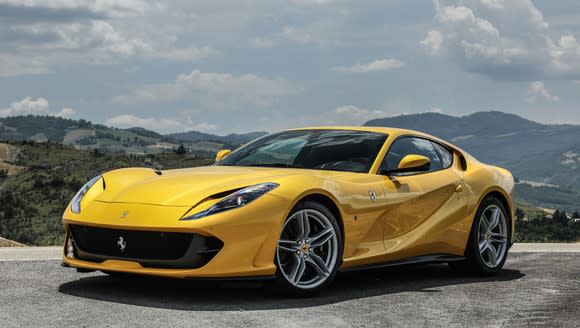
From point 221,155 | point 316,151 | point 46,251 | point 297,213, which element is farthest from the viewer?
point 46,251

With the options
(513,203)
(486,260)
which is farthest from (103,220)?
(513,203)

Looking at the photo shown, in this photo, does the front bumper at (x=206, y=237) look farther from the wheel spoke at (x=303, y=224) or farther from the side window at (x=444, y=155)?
the side window at (x=444, y=155)

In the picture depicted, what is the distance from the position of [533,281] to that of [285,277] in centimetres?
279

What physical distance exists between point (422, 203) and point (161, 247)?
8.50 ft

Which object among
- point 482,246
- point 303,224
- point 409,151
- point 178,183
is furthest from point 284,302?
point 482,246

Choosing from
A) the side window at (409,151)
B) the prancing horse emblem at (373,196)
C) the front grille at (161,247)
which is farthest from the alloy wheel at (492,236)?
the front grille at (161,247)

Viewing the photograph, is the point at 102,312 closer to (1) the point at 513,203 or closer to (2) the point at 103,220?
(2) the point at 103,220

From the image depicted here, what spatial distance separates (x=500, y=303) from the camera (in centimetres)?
626

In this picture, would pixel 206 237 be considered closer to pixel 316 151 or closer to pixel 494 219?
pixel 316 151

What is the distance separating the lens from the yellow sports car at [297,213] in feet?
18.9

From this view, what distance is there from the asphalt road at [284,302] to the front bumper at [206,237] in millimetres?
205

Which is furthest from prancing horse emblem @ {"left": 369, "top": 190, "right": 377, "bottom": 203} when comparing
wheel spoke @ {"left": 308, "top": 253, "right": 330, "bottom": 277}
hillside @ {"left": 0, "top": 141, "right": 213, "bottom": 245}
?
hillside @ {"left": 0, "top": 141, "right": 213, "bottom": 245}

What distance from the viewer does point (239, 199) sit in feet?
19.1

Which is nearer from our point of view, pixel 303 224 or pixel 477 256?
pixel 303 224
